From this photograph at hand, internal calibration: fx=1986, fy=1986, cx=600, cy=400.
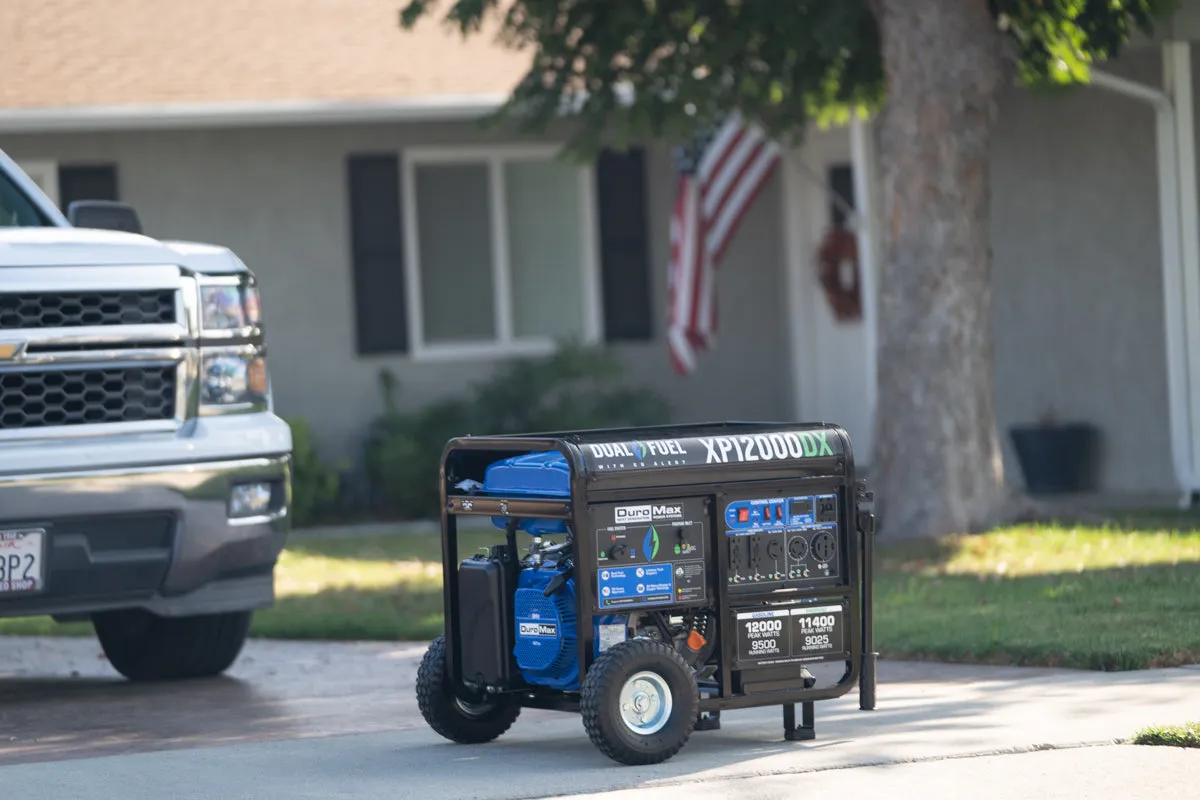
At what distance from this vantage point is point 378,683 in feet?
27.5

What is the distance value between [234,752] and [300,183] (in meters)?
10.2

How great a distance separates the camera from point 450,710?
6.70 m

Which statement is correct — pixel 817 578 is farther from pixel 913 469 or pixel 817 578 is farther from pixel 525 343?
pixel 525 343

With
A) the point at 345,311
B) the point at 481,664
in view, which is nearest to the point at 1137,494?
the point at 345,311

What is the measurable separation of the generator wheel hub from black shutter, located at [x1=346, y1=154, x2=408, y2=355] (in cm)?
1051

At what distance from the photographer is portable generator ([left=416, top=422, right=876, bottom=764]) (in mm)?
6207

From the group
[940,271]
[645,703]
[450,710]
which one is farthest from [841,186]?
[645,703]

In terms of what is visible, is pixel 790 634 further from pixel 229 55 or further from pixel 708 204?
pixel 229 55

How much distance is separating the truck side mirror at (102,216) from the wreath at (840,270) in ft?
29.8

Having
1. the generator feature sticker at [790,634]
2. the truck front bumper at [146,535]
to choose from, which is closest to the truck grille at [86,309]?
the truck front bumper at [146,535]

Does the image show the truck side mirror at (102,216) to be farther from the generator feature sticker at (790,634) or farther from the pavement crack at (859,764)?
the pavement crack at (859,764)

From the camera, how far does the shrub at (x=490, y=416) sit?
51.2 feet

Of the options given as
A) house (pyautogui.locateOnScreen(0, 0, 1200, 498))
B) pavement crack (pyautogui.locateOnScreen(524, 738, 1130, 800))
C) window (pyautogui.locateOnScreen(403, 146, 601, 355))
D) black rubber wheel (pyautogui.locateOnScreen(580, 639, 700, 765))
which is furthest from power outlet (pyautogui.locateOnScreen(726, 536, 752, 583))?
window (pyautogui.locateOnScreen(403, 146, 601, 355))

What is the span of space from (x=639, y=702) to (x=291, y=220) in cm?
1071
